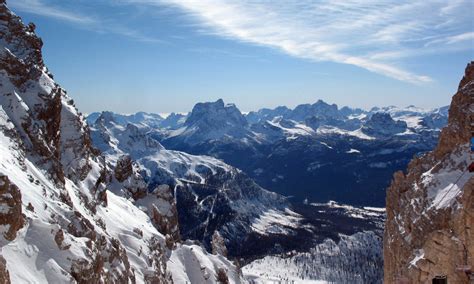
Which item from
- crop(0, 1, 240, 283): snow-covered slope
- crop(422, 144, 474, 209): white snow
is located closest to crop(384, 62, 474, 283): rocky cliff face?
crop(422, 144, 474, 209): white snow

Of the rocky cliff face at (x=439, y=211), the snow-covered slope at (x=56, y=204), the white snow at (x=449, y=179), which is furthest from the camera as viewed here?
the snow-covered slope at (x=56, y=204)

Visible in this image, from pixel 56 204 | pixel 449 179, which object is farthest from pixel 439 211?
pixel 56 204

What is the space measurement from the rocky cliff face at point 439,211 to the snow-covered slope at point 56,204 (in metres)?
42.6

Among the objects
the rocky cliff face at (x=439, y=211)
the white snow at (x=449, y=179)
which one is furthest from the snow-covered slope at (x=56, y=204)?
the white snow at (x=449, y=179)

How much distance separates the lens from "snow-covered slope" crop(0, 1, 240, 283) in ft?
203

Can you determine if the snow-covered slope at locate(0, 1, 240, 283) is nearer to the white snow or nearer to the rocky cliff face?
the rocky cliff face

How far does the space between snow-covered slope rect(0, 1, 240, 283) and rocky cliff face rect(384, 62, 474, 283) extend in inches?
1677

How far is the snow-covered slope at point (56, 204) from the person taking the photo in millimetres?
61812

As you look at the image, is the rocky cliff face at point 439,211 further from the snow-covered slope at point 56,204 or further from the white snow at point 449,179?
the snow-covered slope at point 56,204

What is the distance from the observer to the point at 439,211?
1719 inches

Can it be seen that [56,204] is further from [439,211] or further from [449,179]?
[449,179]

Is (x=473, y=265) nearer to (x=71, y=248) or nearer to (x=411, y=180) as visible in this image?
(x=411, y=180)

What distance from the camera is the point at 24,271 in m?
57.5

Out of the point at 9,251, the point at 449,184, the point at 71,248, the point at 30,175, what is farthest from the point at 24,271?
the point at 449,184
